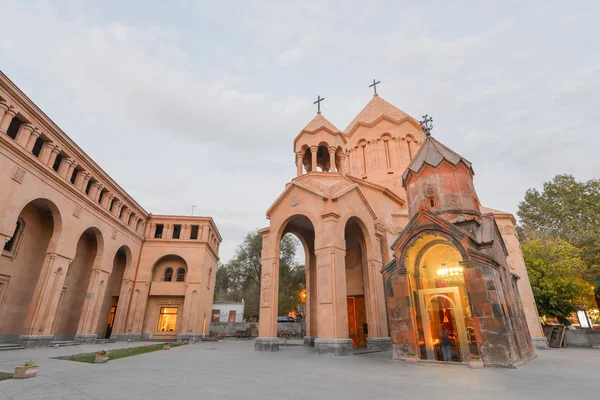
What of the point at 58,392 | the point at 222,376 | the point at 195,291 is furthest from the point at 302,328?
the point at 58,392

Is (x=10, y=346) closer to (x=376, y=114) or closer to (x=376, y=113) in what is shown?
(x=376, y=114)

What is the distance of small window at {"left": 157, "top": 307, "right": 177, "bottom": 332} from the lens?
24.8m

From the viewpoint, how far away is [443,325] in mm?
10484

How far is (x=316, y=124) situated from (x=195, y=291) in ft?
56.3

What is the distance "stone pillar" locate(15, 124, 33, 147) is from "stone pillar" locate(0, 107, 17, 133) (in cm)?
78

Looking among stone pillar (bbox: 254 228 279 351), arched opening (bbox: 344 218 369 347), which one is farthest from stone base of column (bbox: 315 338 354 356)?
arched opening (bbox: 344 218 369 347)

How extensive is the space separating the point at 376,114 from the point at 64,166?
23.1 m

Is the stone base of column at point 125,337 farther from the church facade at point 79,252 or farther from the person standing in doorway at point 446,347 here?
the person standing in doorway at point 446,347

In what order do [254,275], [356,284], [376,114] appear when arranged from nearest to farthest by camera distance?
[356,284] → [376,114] → [254,275]

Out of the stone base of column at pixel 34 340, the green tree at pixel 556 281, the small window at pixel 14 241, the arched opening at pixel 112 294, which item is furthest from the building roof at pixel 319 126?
the stone base of column at pixel 34 340

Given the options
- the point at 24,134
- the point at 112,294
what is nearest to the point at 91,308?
the point at 112,294

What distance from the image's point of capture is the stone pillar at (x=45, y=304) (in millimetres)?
15023

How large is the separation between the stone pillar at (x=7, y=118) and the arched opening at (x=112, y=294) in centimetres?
1255

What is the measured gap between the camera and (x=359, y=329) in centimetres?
1705
